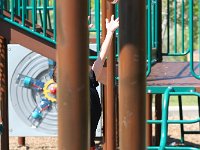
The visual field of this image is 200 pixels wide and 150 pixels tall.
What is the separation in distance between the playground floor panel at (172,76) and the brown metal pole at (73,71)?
8.65ft

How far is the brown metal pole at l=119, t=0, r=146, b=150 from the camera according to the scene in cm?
261

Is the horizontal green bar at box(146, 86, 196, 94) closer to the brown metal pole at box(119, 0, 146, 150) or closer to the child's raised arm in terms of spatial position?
the child's raised arm

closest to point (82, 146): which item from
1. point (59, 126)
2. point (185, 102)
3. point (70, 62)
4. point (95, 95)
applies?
point (59, 126)

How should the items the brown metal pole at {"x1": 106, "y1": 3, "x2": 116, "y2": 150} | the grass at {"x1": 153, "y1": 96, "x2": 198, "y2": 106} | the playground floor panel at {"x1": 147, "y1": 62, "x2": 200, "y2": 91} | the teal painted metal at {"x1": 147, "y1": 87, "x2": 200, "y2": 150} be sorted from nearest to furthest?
the brown metal pole at {"x1": 106, "y1": 3, "x2": 116, "y2": 150} < the teal painted metal at {"x1": 147, "y1": 87, "x2": 200, "y2": 150} < the playground floor panel at {"x1": 147, "y1": 62, "x2": 200, "y2": 91} < the grass at {"x1": 153, "y1": 96, "x2": 198, "y2": 106}

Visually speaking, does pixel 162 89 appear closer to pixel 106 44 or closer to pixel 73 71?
pixel 106 44

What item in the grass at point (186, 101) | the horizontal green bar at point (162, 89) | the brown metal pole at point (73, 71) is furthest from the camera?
the grass at point (186, 101)

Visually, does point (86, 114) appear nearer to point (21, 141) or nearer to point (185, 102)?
point (21, 141)

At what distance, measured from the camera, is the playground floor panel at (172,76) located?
17.3ft

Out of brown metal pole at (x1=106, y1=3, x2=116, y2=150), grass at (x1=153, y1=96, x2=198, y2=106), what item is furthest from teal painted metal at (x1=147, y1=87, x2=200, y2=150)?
grass at (x1=153, y1=96, x2=198, y2=106)

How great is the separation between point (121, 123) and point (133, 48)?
0.35m

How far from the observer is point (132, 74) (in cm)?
263

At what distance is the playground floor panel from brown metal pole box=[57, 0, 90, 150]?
2636mm

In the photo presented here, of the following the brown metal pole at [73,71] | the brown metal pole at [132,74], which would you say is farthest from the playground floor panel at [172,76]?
the brown metal pole at [73,71]

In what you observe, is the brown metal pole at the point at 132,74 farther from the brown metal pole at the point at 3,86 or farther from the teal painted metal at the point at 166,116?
the brown metal pole at the point at 3,86
